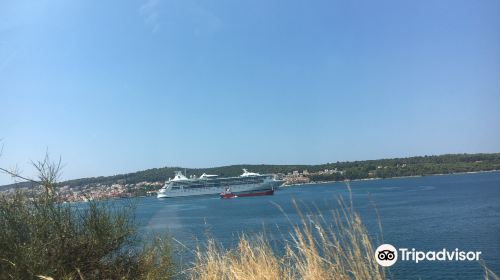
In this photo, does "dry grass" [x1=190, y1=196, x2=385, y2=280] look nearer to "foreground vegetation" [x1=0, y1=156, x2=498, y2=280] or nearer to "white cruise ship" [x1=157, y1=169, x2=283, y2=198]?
"foreground vegetation" [x1=0, y1=156, x2=498, y2=280]

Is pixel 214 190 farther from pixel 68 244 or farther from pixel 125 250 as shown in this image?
pixel 68 244

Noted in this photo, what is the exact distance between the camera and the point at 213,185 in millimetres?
74562

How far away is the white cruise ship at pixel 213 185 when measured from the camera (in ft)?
234

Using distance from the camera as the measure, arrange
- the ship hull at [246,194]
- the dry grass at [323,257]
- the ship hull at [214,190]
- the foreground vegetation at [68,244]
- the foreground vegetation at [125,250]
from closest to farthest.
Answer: the dry grass at [323,257] < the foreground vegetation at [125,250] < the foreground vegetation at [68,244] < the ship hull at [246,194] < the ship hull at [214,190]

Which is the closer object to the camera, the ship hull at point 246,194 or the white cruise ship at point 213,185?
the ship hull at point 246,194

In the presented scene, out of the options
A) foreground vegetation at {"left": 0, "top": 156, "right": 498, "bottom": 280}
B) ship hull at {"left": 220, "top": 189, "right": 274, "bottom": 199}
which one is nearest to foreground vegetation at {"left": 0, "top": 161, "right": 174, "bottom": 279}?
foreground vegetation at {"left": 0, "top": 156, "right": 498, "bottom": 280}

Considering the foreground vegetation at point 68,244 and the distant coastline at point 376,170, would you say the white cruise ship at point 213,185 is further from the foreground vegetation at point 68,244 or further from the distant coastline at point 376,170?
the foreground vegetation at point 68,244

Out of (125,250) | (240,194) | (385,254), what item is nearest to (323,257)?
(385,254)

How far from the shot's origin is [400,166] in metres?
97.8

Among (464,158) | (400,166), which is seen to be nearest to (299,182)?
(400,166)

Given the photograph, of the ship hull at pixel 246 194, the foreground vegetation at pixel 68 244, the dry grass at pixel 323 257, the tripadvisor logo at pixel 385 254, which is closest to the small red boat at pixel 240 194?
the ship hull at pixel 246 194

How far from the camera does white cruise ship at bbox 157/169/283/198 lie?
71188 mm

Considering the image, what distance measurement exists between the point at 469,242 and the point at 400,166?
84.7m

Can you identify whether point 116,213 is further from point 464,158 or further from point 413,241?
point 464,158
